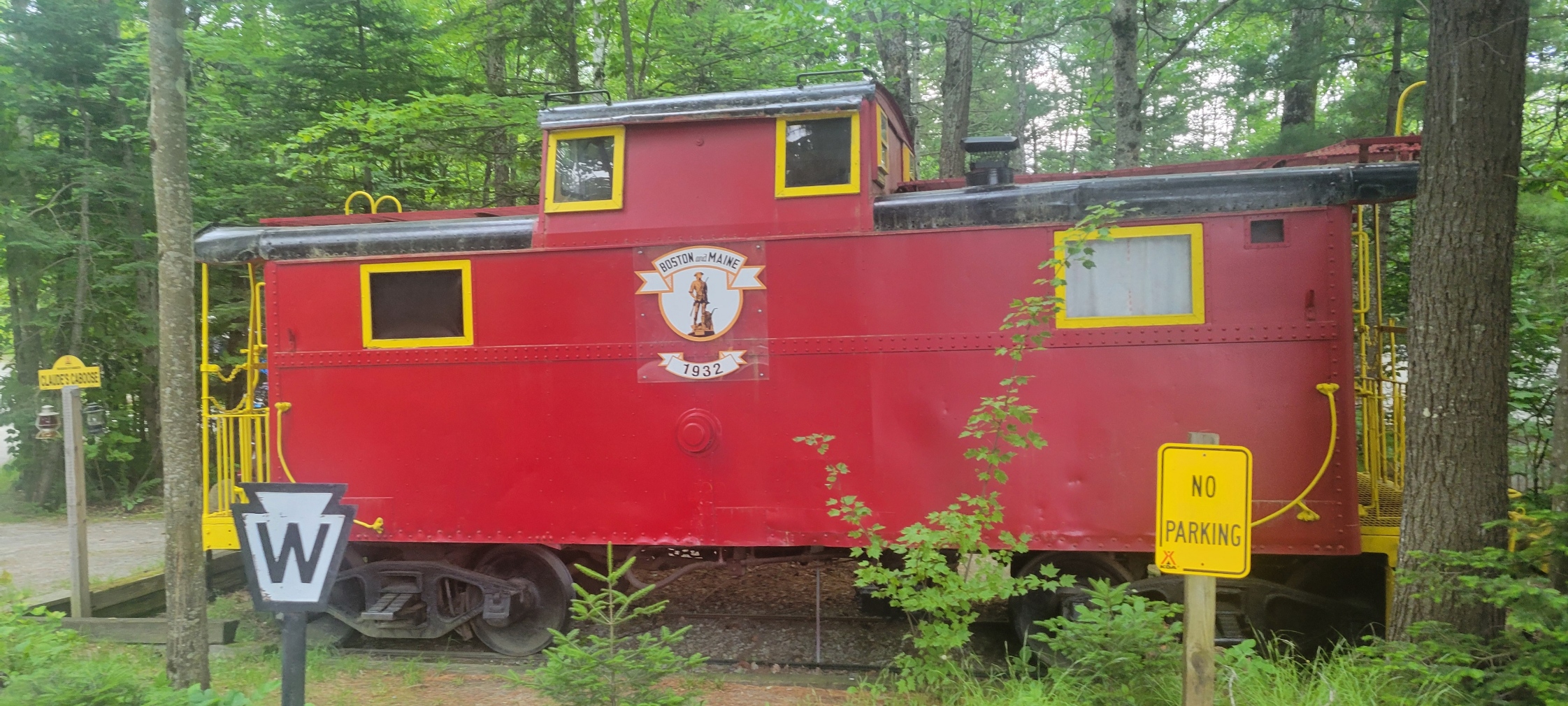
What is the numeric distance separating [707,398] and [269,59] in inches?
309

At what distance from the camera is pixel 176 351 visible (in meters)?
4.17

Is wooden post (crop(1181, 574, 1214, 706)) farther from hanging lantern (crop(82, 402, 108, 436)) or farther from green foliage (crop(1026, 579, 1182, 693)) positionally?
hanging lantern (crop(82, 402, 108, 436))

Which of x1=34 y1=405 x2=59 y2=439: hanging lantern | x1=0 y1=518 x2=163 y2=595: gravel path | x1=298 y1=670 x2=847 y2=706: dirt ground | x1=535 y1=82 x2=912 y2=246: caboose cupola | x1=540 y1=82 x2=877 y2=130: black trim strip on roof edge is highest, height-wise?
x1=540 y1=82 x2=877 y2=130: black trim strip on roof edge

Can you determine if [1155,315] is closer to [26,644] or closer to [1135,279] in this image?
[1135,279]

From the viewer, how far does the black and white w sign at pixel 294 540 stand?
8.89ft

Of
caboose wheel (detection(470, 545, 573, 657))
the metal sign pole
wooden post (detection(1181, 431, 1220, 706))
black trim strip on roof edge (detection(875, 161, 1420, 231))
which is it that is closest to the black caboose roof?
black trim strip on roof edge (detection(875, 161, 1420, 231))

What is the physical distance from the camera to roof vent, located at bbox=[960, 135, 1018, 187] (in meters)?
5.17

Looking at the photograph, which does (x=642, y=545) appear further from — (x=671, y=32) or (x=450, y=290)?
(x=671, y=32)

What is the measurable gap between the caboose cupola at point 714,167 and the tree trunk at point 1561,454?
10.6 ft

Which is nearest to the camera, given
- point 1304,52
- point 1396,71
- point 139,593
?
point 139,593

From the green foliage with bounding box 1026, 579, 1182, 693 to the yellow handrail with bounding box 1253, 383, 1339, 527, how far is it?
1.03 metres

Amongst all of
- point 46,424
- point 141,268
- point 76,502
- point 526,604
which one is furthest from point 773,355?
point 141,268

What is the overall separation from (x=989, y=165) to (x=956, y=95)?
8068 mm

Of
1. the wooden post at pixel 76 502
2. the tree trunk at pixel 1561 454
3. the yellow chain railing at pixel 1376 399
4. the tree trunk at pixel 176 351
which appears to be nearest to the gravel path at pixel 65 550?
the wooden post at pixel 76 502
